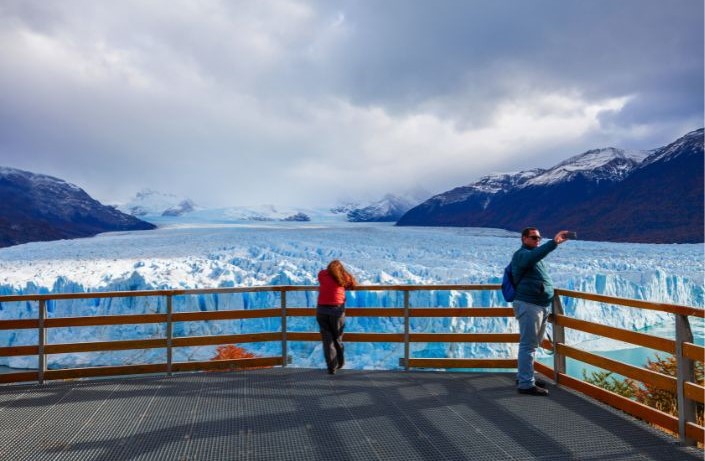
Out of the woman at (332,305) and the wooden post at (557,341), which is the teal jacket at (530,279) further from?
the woman at (332,305)

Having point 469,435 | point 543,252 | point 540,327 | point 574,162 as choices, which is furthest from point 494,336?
point 574,162

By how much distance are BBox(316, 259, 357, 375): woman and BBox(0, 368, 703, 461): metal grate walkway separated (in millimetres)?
402

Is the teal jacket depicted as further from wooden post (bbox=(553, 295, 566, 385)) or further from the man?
wooden post (bbox=(553, 295, 566, 385))

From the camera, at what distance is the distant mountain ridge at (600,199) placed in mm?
86625

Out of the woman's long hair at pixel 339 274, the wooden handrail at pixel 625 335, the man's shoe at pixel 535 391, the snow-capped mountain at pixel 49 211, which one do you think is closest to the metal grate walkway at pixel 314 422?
the man's shoe at pixel 535 391

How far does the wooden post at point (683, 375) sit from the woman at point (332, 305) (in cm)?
326

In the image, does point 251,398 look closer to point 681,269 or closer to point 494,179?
point 681,269

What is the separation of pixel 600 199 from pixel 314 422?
365ft

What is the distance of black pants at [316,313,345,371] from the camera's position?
6.14 m

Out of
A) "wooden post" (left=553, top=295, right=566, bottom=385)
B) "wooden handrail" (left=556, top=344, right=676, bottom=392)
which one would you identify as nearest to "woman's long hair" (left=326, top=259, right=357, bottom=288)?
"wooden post" (left=553, top=295, right=566, bottom=385)

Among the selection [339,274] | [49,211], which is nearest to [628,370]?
[339,274]

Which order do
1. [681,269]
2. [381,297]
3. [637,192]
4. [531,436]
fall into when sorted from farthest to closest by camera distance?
[637,192], [681,269], [381,297], [531,436]

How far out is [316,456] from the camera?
3.78 m

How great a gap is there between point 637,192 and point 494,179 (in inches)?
1585
